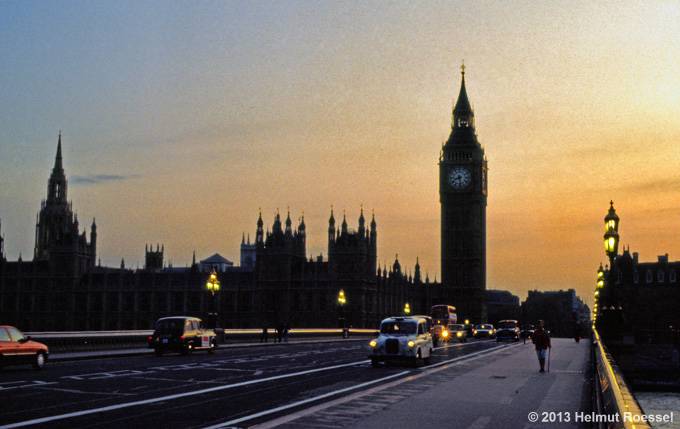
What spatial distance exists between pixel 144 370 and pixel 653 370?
53895mm

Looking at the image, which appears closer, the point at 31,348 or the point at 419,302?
the point at 31,348

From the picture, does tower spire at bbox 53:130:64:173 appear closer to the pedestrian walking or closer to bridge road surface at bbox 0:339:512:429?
the pedestrian walking

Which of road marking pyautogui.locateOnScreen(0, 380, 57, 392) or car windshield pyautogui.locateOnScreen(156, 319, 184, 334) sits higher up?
car windshield pyautogui.locateOnScreen(156, 319, 184, 334)

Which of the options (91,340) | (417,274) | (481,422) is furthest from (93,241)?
(481,422)

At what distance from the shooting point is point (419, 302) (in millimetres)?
146500

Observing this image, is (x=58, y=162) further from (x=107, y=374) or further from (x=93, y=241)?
(x=107, y=374)

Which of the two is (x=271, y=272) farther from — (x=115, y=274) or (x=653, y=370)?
(x=653, y=370)

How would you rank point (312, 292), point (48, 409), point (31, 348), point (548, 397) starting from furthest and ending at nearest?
point (312, 292) → point (31, 348) → point (548, 397) → point (48, 409)

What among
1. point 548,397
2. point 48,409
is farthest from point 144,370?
point 548,397

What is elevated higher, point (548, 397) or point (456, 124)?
point (456, 124)

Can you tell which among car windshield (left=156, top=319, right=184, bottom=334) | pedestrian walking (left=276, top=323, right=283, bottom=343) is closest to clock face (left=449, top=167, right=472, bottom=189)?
pedestrian walking (left=276, top=323, right=283, bottom=343)

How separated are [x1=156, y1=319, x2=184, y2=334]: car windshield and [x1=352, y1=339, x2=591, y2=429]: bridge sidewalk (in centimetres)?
1585

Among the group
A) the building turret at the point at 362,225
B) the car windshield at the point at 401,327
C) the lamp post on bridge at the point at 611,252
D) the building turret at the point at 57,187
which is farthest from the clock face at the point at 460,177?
the lamp post on bridge at the point at 611,252

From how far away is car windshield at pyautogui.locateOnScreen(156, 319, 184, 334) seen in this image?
39.3 meters
